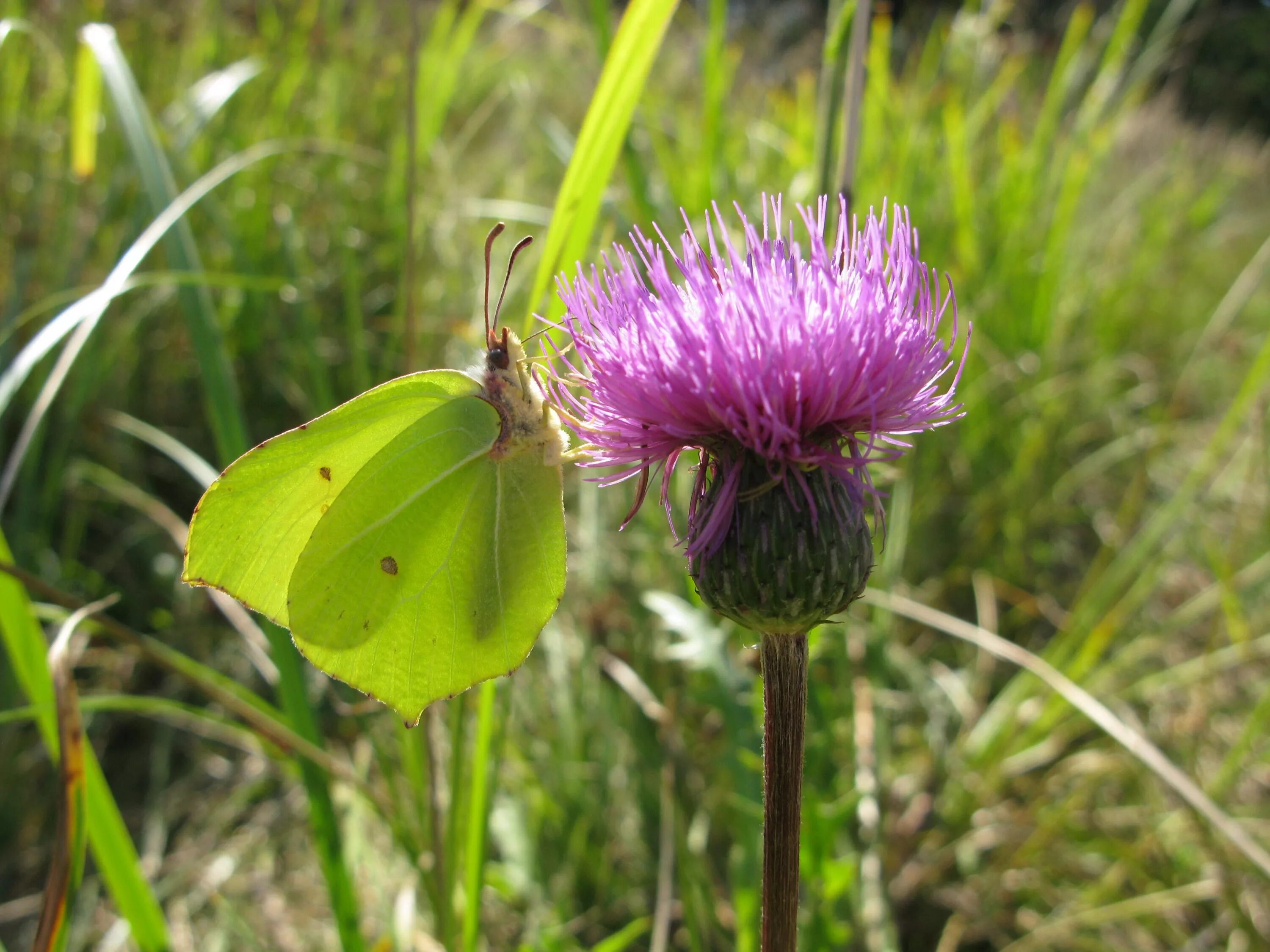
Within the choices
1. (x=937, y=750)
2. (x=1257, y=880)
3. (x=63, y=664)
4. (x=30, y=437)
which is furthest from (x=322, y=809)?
(x=1257, y=880)

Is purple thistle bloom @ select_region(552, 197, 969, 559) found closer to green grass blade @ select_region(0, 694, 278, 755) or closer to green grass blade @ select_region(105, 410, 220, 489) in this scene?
green grass blade @ select_region(105, 410, 220, 489)

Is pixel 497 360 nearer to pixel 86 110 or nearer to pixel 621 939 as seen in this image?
pixel 621 939

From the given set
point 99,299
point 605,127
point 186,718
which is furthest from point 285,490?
point 186,718

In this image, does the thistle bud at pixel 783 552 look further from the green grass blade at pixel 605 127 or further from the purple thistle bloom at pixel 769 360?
the green grass blade at pixel 605 127

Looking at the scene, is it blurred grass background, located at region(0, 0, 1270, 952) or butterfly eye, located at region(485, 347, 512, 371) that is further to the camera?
blurred grass background, located at region(0, 0, 1270, 952)

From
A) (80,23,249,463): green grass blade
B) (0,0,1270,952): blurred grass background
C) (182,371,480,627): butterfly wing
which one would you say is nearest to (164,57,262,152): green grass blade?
(0,0,1270,952): blurred grass background

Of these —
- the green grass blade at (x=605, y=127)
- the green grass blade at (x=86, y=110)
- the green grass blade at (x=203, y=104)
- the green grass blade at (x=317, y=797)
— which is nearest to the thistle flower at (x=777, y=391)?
the green grass blade at (x=605, y=127)
